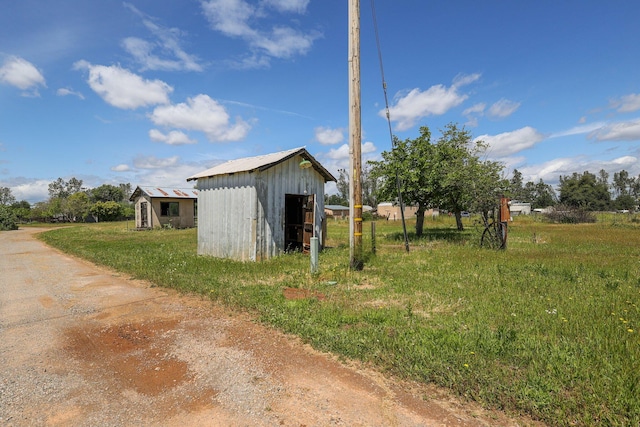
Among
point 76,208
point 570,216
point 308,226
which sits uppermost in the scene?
point 76,208

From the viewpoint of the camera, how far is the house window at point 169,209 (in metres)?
26.9

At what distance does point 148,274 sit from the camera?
8125 millimetres

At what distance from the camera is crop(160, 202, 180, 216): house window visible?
88.4 ft

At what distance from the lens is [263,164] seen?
10.4 m

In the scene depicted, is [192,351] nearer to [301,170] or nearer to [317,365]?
[317,365]

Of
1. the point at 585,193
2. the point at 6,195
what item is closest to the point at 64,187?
the point at 6,195

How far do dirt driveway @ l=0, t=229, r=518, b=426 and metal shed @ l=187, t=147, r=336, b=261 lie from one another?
5057 mm

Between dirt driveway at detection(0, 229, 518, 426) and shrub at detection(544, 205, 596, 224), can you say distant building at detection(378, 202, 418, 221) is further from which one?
dirt driveway at detection(0, 229, 518, 426)

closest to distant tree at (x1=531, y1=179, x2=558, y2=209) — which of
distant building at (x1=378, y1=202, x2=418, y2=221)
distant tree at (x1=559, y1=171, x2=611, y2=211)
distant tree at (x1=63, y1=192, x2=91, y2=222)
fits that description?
distant tree at (x1=559, y1=171, x2=611, y2=211)

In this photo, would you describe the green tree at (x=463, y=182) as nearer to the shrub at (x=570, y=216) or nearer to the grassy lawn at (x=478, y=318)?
the grassy lawn at (x=478, y=318)

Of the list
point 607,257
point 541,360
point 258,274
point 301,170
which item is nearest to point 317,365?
point 541,360

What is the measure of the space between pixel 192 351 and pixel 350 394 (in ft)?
6.68

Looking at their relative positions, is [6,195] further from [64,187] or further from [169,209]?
[169,209]

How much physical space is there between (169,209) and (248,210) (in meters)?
19.7
